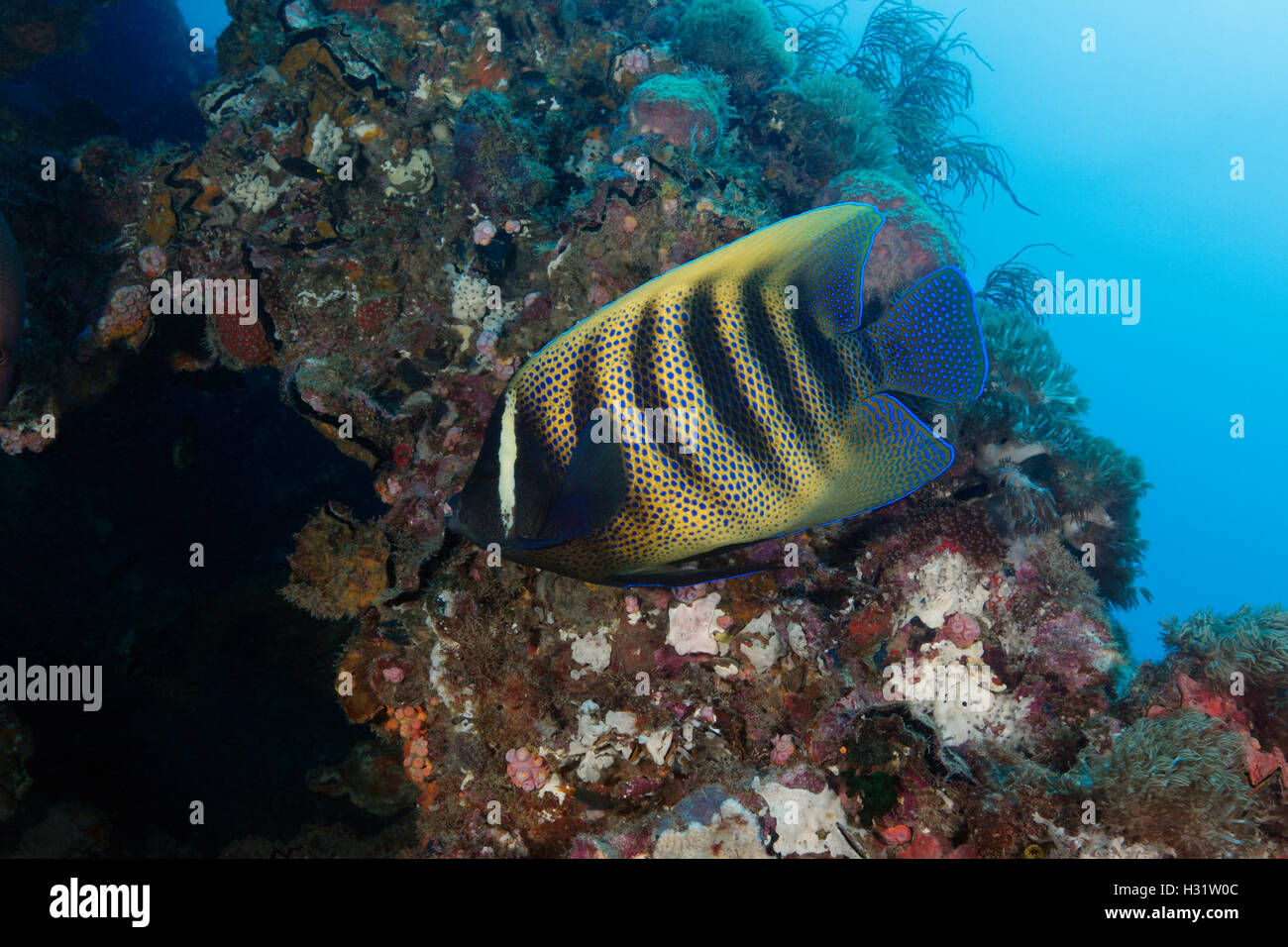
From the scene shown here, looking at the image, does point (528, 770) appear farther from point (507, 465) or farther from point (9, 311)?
point (9, 311)

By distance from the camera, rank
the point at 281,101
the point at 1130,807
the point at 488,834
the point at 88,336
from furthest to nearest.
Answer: the point at 281,101 → the point at 88,336 → the point at 488,834 → the point at 1130,807

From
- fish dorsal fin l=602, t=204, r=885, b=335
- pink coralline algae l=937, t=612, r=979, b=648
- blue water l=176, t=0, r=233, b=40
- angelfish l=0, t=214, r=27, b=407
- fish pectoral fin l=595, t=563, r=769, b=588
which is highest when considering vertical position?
blue water l=176, t=0, r=233, b=40

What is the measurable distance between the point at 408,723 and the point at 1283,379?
11077 centimetres

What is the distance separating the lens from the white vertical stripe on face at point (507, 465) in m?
1.68

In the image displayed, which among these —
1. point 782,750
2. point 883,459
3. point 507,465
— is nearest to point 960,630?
point 782,750

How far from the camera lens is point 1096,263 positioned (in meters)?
73.7

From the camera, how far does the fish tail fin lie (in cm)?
170

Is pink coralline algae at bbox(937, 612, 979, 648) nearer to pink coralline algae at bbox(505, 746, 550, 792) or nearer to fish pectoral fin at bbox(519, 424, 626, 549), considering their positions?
pink coralline algae at bbox(505, 746, 550, 792)

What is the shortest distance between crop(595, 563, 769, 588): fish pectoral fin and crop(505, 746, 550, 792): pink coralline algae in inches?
59.1

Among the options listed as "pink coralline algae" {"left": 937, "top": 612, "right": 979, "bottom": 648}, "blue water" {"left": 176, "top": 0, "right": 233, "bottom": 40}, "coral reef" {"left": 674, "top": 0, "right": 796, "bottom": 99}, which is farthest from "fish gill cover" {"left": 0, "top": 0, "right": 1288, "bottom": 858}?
"blue water" {"left": 176, "top": 0, "right": 233, "bottom": 40}

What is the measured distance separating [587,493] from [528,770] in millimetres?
1771

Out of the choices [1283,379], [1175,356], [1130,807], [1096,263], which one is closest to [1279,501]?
[1283,379]

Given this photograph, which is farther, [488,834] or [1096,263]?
[1096,263]

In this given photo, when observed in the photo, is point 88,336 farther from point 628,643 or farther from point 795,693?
point 795,693
